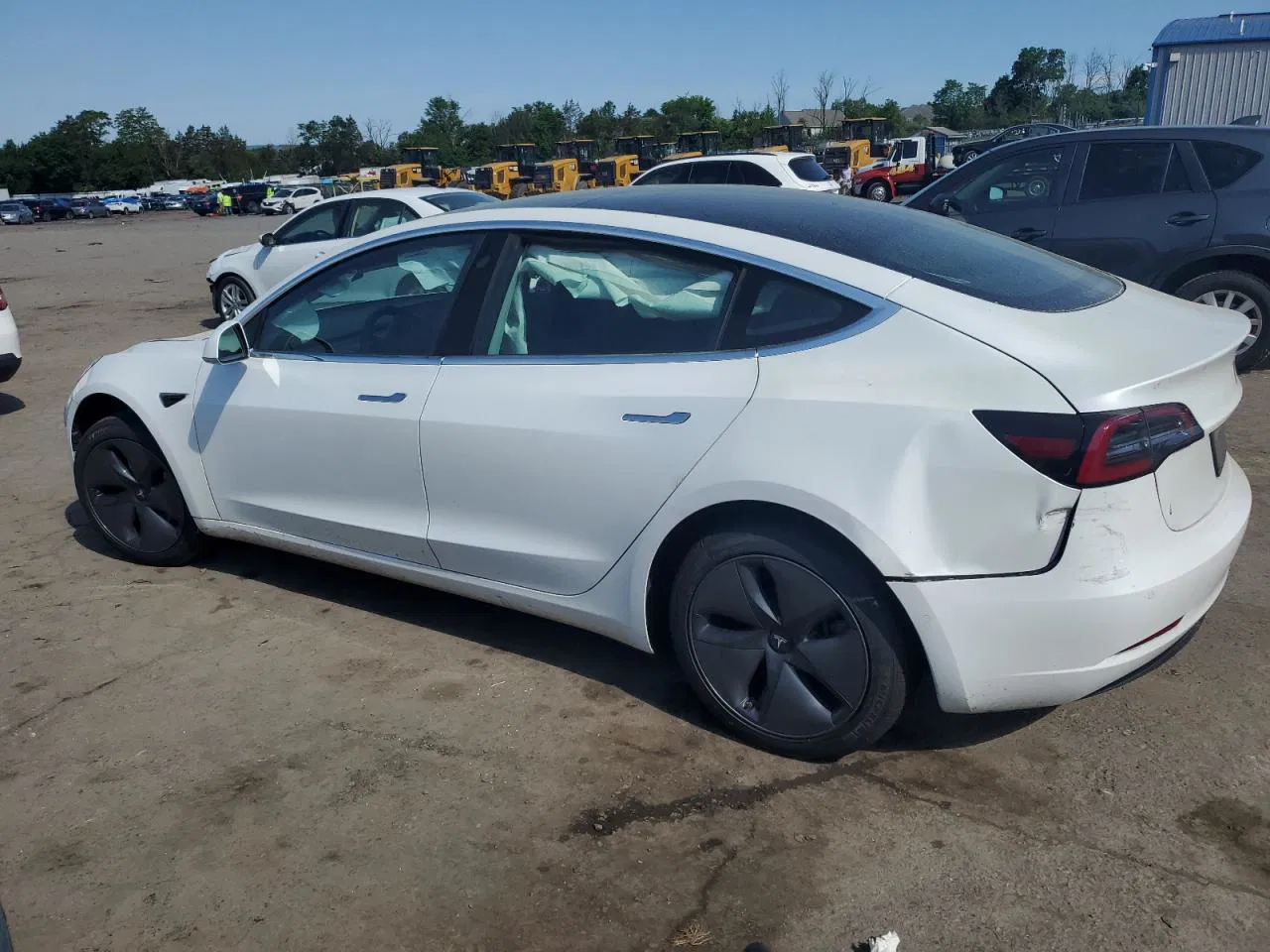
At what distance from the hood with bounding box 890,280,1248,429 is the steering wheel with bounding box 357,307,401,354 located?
6.45 feet

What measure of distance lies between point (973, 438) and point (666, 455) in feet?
2.89

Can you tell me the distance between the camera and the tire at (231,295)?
38.7ft

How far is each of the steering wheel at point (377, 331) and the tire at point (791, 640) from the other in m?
1.56

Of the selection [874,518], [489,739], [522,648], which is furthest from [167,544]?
[874,518]

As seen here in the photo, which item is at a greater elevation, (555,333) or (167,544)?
(555,333)

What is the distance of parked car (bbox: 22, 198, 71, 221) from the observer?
69.4m

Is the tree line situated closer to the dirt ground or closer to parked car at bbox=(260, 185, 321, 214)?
parked car at bbox=(260, 185, 321, 214)

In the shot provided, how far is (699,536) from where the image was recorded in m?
3.18

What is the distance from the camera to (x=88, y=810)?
312cm

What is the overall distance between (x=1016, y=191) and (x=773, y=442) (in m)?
6.26

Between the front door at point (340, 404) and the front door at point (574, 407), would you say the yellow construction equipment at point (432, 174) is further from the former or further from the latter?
the front door at point (574, 407)

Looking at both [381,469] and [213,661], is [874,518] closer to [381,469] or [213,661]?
[381,469]

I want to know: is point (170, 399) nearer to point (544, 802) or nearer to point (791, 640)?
point (544, 802)

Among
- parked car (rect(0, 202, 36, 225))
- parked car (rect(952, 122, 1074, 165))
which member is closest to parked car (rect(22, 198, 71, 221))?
parked car (rect(0, 202, 36, 225))
